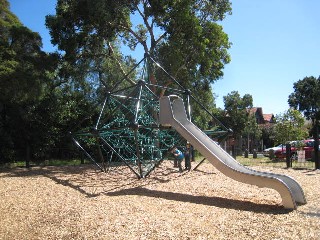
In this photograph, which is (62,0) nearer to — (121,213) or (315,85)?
(121,213)

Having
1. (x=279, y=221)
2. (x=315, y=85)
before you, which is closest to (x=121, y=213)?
(x=279, y=221)

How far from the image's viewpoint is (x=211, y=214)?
6.78 metres

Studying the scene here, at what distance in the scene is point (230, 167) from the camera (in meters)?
8.44

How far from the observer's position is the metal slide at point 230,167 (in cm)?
732

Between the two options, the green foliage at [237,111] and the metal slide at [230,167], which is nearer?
the metal slide at [230,167]

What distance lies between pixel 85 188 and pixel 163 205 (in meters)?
3.38

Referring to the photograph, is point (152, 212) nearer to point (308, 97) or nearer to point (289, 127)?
point (289, 127)

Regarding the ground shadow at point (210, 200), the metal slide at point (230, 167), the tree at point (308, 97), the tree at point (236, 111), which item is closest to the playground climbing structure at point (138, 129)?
the metal slide at point (230, 167)

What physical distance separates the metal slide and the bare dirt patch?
0.35 m

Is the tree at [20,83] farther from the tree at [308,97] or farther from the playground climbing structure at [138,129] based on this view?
the tree at [308,97]

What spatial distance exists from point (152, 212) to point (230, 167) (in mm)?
2466

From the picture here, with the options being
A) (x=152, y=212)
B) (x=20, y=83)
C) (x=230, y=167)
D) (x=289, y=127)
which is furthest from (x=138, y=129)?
(x=289, y=127)

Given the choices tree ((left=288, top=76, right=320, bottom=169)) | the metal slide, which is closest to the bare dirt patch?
the metal slide

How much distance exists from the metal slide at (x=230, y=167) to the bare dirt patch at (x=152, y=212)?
350 mm
